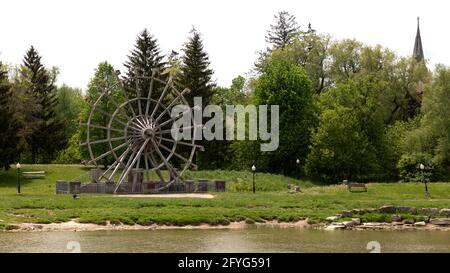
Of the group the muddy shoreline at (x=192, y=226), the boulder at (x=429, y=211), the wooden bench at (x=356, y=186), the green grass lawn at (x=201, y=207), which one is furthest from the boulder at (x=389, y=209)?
the wooden bench at (x=356, y=186)

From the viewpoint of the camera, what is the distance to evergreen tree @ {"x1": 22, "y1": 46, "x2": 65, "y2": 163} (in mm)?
66938

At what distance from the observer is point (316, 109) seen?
2370 inches

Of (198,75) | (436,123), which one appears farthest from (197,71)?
(436,123)

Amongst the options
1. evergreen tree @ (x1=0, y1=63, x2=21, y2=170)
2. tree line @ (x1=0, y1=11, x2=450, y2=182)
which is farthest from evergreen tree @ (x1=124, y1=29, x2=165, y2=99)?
evergreen tree @ (x1=0, y1=63, x2=21, y2=170)

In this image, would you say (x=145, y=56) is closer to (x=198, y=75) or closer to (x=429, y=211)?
(x=198, y=75)

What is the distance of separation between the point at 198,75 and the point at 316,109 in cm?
1164

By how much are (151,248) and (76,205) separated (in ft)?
35.4

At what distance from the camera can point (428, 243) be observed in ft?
78.7

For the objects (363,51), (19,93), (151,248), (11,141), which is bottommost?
(151,248)
